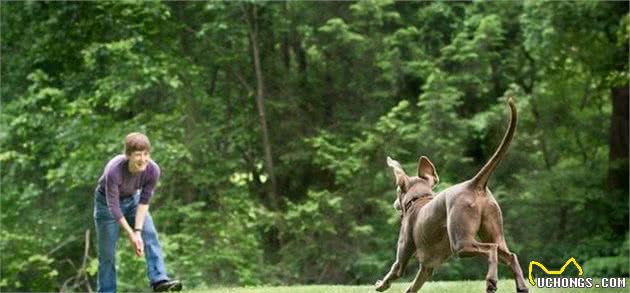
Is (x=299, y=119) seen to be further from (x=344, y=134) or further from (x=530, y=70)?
(x=530, y=70)

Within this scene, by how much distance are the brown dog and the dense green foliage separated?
1073cm

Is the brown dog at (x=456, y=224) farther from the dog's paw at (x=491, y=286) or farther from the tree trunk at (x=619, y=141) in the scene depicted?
the tree trunk at (x=619, y=141)

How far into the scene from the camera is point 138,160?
7859 mm

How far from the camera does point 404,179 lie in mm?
6566

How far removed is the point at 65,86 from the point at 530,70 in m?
8.72

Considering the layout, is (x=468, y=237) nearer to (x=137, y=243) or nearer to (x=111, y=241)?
(x=137, y=243)

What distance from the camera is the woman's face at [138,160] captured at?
7840mm

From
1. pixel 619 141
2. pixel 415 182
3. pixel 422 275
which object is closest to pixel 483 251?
pixel 422 275

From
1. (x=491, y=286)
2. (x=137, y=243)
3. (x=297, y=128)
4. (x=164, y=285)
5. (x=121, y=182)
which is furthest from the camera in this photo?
(x=297, y=128)

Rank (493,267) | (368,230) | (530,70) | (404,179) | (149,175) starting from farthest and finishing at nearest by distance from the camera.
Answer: (530,70)
(368,230)
(149,175)
(404,179)
(493,267)

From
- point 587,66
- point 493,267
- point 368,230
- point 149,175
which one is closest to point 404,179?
point 493,267

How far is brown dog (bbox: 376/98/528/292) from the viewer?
559 centimetres

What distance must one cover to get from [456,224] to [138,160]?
3.10m

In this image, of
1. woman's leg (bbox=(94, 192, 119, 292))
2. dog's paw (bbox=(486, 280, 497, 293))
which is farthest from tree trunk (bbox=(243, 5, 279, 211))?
dog's paw (bbox=(486, 280, 497, 293))
